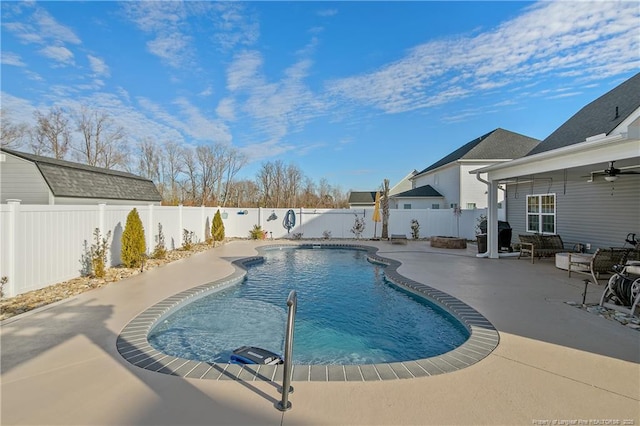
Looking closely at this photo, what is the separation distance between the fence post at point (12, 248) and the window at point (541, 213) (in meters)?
14.9

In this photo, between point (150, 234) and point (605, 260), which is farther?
point (150, 234)

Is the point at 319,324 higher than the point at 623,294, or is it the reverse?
the point at 623,294

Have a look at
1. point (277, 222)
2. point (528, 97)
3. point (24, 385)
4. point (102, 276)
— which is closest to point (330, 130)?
point (277, 222)

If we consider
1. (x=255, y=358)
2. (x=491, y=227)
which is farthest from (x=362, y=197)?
(x=255, y=358)

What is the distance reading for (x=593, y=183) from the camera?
372 inches

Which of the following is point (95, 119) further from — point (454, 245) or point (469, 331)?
point (469, 331)

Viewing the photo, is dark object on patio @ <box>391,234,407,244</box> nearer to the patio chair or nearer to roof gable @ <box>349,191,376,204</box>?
the patio chair

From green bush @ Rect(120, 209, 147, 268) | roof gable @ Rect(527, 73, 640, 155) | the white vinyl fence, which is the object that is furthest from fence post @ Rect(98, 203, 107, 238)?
roof gable @ Rect(527, 73, 640, 155)

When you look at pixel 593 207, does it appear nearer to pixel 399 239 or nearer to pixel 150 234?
pixel 399 239

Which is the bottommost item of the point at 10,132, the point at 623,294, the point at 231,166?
the point at 623,294

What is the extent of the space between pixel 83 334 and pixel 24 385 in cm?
126

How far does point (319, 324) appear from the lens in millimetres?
5316

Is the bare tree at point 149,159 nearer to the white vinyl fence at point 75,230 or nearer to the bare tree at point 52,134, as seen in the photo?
the bare tree at point 52,134

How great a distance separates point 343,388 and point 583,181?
11.1 m
